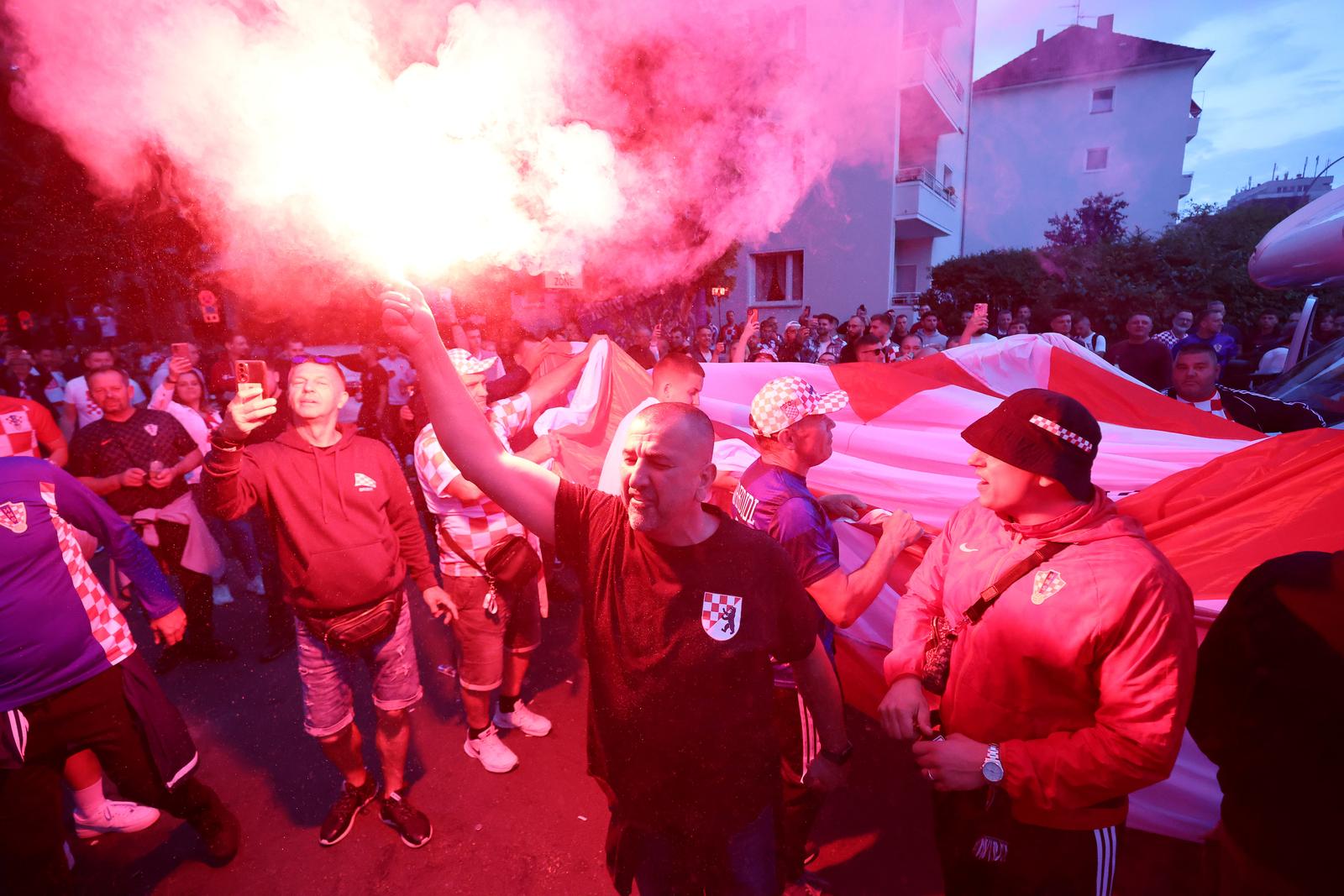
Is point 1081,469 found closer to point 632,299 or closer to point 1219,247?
point 632,299

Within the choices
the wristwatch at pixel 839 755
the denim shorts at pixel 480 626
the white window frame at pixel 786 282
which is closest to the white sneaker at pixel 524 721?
the denim shorts at pixel 480 626

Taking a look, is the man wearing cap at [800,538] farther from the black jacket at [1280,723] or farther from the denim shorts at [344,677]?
the denim shorts at [344,677]

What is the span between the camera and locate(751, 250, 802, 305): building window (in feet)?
67.4

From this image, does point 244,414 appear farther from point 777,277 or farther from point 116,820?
point 777,277

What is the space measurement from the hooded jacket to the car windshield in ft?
20.0

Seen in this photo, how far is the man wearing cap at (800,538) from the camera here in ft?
8.21

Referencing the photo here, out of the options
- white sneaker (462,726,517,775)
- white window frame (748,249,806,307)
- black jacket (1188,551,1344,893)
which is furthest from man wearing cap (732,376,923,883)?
white window frame (748,249,806,307)

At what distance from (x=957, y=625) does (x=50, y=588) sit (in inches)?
143

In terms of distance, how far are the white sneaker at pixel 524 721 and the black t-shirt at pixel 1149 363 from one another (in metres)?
6.87

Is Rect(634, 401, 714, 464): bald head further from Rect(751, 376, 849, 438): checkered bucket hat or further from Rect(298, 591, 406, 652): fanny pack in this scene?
Rect(298, 591, 406, 652): fanny pack

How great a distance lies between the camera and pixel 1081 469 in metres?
1.98

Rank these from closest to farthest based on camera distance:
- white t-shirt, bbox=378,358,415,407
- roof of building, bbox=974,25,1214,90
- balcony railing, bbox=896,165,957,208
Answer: white t-shirt, bbox=378,358,415,407 → balcony railing, bbox=896,165,957,208 → roof of building, bbox=974,25,1214,90

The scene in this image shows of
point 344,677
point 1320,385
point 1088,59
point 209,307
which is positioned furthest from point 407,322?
point 1088,59

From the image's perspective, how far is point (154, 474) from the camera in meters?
4.94
